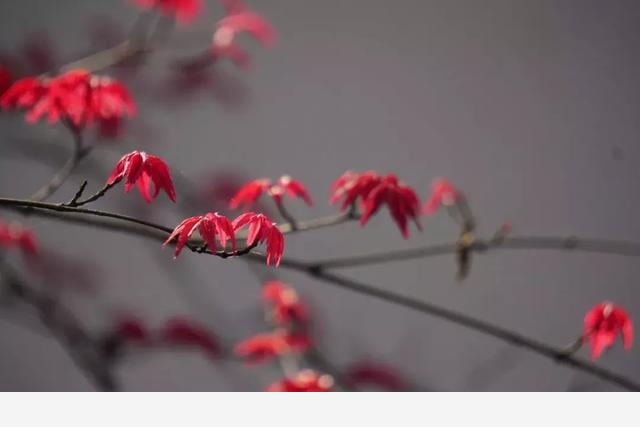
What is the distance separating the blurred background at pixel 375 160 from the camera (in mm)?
1756

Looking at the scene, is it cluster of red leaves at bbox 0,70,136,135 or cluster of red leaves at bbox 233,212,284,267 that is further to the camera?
cluster of red leaves at bbox 0,70,136,135

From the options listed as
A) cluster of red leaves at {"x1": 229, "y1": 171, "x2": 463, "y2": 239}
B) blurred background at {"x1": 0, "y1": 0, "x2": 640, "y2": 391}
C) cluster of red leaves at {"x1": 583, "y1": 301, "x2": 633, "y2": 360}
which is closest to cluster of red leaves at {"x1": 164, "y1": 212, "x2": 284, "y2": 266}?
cluster of red leaves at {"x1": 229, "y1": 171, "x2": 463, "y2": 239}

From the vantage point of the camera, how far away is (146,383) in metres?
1.77

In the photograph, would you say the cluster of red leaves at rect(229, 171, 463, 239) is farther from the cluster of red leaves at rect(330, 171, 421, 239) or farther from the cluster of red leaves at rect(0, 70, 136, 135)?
the cluster of red leaves at rect(0, 70, 136, 135)

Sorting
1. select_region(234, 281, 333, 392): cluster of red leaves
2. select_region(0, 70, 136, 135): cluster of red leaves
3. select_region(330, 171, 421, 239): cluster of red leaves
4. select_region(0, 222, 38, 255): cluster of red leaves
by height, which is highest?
select_region(0, 222, 38, 255): cluster of red leaves

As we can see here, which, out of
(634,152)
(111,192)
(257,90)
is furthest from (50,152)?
(634,152)

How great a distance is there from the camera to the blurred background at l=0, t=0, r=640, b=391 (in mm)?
1756

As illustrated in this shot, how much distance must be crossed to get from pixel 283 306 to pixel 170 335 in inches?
14.1

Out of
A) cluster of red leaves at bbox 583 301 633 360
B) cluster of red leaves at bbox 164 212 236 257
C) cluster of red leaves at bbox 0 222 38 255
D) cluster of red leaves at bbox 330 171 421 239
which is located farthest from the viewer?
cluster of red leaves at bbox 0 222 38 255

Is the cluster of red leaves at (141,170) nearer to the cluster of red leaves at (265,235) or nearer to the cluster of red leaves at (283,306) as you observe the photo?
the cluster of red leaves at (265,235)

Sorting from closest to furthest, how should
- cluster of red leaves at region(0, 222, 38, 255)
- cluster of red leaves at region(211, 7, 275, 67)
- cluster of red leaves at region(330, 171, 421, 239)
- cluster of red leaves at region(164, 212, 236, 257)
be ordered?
cluster of red leaves at region(164, 212, 236, 257), cluster of red leaves at region(330, 171, 421, 239), cluster of red leaves at region(0, 222, 38, 255), cluster of red leaves at region(211, 7, 275, 67)

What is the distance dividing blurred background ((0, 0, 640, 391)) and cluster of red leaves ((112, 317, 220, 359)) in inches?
1.5

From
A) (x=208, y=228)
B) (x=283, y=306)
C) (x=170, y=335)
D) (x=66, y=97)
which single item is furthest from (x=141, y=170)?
(x=170, y=335)
